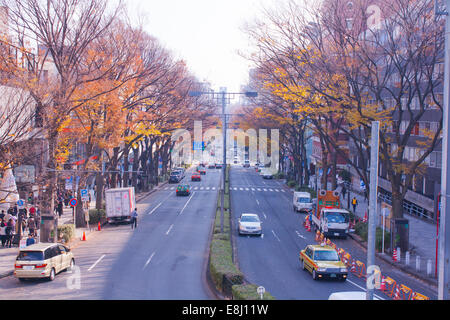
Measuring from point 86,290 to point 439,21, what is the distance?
2010 cm

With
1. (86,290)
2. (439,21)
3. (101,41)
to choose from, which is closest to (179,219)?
(101,41)

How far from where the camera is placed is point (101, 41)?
105 feet

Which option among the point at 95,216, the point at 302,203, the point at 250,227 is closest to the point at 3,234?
the point at 95,216

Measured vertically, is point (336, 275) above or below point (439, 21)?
below

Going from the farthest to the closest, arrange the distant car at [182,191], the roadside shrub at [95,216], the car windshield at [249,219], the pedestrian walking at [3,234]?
the distant car at [182,191]
the roadside shrub at [95,216]
the car windshield at [249,219]
the pedestrian walking at [3,234]

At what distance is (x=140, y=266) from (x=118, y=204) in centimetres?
1436

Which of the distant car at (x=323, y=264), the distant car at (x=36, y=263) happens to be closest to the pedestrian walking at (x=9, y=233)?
the distant car at (x=36, y=263)

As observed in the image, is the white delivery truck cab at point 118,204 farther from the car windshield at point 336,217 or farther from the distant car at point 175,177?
the distant car at point 175,177

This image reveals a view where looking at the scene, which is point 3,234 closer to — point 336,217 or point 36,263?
point 36,263

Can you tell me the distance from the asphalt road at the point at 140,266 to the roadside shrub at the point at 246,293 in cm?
253

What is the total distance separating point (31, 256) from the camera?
20.7 metres

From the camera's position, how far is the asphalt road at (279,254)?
65.8 feet

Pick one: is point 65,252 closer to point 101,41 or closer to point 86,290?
point 86,290

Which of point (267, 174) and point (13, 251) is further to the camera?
point (267, 174)
